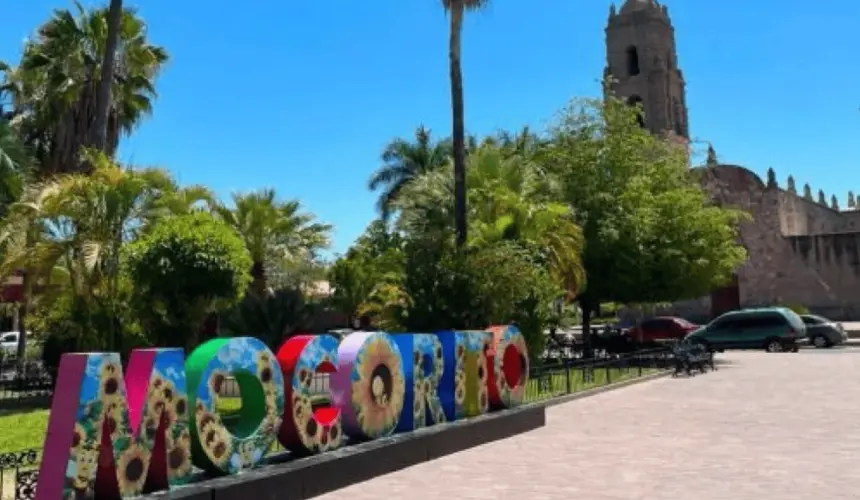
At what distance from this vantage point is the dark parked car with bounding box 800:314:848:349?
33.9 metres

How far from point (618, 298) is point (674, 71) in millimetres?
51208

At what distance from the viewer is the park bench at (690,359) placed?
22.8m

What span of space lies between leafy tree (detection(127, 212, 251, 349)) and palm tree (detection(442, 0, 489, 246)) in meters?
5.73

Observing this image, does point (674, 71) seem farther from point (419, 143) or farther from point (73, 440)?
point (73, 440)

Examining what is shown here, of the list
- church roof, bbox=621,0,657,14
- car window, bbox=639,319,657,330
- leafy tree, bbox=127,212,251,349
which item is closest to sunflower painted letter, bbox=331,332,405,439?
leafy tree, bbox=127,212,251,349

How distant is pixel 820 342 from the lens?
34.2m

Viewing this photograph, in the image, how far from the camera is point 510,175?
23.2 metres

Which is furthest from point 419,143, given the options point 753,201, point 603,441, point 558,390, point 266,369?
point 266,369

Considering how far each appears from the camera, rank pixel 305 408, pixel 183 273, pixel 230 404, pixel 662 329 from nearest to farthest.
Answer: pixel 305 408, pixel 183 273, pixel 230 404, pixel 662 329

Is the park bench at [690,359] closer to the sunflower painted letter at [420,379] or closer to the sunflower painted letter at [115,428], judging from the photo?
the sunflower painted letter at [420,379]

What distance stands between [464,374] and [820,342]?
27.1 meters

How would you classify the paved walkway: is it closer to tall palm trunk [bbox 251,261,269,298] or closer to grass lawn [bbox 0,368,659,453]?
grass lawn [bbox 0,368,659,453]

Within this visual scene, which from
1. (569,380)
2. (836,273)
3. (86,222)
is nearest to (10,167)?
(86,222)

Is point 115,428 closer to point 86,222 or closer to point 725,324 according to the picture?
point 86,222
